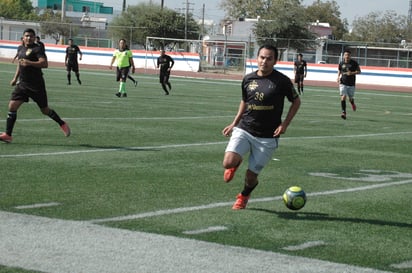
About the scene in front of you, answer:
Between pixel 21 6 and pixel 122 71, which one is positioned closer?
pixel 122 71

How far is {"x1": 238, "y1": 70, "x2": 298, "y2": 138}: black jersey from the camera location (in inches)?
354

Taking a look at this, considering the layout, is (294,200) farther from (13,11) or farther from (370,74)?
(13,11)

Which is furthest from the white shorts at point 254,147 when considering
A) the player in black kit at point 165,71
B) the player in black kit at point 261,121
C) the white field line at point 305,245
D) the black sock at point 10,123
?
the player in black kit at point 165,71

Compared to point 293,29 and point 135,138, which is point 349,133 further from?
point 293,29

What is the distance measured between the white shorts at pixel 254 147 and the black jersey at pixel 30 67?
616cm

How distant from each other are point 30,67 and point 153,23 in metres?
74.1

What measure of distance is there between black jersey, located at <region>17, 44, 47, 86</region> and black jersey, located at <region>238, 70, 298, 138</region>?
6.10 metres

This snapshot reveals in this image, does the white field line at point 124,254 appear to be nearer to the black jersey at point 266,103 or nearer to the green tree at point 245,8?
the black jersey at point 266,103

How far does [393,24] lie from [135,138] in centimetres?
11110

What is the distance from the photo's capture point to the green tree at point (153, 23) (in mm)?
83812

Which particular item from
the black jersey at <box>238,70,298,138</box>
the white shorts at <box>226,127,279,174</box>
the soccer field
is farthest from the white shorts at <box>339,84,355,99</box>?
the white shorts at <box>226,127,279,174</box>

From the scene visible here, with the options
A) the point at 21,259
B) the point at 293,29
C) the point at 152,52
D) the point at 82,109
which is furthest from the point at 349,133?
the point at 293,29

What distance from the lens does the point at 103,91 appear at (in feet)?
101

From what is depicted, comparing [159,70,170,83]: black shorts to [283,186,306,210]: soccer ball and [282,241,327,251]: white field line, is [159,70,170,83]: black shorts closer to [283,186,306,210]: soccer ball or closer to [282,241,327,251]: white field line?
[283,186,306,210]: soccer ball
